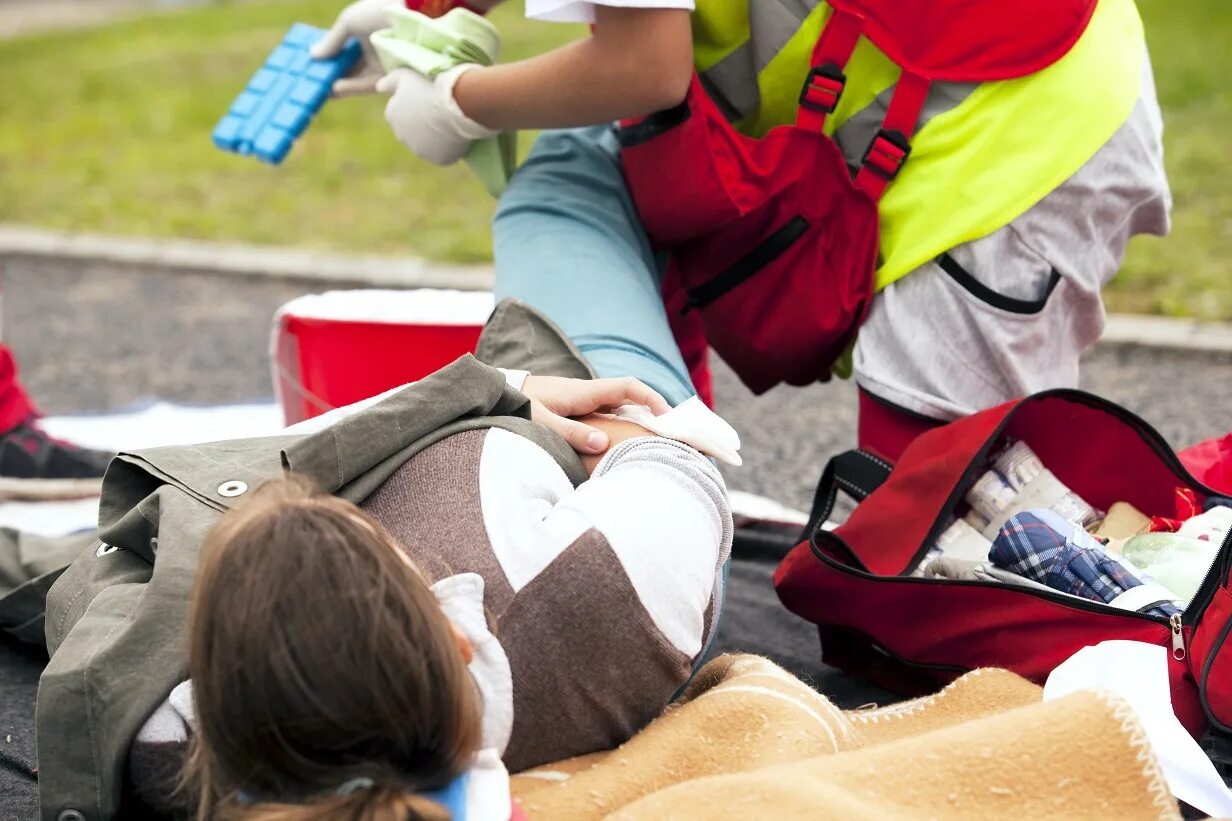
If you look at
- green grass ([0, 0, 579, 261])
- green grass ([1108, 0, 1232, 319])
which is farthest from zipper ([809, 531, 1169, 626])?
green grass ([0, 0, 579, 261])

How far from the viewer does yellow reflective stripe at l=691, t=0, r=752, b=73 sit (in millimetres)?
1624

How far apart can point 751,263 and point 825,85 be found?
24 cm

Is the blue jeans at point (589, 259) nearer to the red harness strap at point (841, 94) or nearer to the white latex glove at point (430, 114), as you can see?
the white latex glove at point (430, 114)

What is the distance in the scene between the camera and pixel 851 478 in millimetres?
1636

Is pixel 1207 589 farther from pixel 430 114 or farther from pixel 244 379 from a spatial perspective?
pixel 244 379

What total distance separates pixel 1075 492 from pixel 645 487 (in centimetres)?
72

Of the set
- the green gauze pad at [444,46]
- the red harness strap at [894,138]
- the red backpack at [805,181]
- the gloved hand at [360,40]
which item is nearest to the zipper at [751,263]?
the red backpack at [805,181]

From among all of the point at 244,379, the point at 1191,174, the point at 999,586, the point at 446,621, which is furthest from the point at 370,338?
the point at 1191,174

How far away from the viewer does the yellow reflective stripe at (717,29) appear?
1624mm

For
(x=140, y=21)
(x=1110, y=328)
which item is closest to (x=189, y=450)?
(x=1110, y=328)

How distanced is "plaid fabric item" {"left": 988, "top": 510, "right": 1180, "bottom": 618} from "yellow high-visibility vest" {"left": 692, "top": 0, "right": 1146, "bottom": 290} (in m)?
0.36

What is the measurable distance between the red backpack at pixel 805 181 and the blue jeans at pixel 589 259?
0.20 ft

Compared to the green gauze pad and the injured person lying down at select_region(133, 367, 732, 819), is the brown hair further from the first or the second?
the green gauze pad

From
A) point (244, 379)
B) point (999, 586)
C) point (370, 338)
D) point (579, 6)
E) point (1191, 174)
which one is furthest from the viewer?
point (1191, 174)
